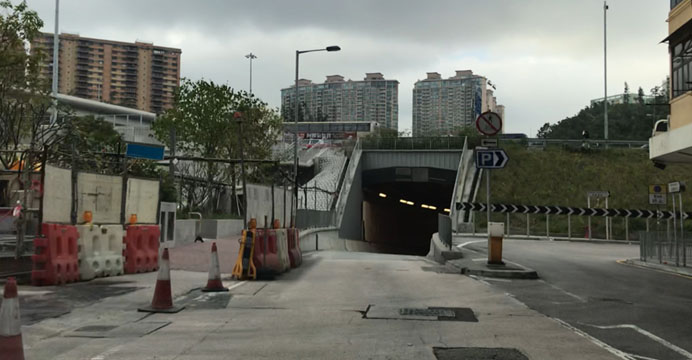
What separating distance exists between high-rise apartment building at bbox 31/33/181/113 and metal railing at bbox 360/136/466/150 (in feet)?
273

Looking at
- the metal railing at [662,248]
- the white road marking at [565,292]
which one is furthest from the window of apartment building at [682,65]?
the white road marking at [565,292]

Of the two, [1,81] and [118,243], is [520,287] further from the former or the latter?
[1,81]

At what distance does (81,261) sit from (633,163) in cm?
4772

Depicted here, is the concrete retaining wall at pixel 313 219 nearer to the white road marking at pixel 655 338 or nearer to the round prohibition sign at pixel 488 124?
the round prohibition sign at pixel 488 124

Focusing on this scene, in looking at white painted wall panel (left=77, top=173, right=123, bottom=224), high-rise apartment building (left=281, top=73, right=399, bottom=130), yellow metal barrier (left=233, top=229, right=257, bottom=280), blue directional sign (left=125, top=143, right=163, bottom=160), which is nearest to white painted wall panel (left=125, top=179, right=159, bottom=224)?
white painted wall panel (left=77, top=173, right=123, bottom=224)

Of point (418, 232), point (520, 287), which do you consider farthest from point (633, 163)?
point (520, 287)

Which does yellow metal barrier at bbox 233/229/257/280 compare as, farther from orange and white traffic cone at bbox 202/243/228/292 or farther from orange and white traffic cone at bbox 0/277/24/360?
orange and white traffic cone at bbox 0/277/24/360

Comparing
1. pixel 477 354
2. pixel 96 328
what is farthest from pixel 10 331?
pixel 477 354

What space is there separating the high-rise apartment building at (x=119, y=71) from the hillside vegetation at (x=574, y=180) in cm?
9095

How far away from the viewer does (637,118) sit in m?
93.2

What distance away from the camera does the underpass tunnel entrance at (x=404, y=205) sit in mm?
50125

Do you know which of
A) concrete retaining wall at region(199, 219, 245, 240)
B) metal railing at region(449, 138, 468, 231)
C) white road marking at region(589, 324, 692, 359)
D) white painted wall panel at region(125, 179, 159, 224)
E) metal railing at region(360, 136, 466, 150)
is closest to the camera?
white road marking at region(589, 324, 692, 359)

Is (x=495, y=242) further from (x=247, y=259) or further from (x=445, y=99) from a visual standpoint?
(x=445, y=99)

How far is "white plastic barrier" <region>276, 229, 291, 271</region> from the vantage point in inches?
576
